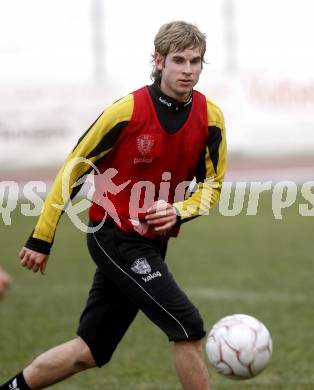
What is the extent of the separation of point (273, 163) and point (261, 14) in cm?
395

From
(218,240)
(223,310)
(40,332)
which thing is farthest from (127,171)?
(218,240)

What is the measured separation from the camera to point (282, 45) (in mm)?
20984

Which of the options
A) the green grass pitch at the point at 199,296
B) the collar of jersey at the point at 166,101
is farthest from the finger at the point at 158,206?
the green grass pitch at the point at 199,296

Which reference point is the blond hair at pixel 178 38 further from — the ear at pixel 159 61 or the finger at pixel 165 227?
the finger at pixel 165 227

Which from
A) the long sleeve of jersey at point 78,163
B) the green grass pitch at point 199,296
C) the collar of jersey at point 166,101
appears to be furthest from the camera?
the green grass pitch at point 199,296

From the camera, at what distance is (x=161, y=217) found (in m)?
4.84

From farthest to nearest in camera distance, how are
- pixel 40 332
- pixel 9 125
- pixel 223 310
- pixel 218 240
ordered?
1. pixel 9 125
2. pixel 218 240
3. pixel 223 310
4. pixel 40 332

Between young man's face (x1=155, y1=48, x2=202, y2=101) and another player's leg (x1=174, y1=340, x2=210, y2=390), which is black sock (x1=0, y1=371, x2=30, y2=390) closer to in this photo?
another player's leg (x1=174, y1=340, x2=210, y2=390)

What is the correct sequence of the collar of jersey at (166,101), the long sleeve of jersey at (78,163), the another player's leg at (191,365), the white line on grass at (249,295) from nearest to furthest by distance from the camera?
the another player's leg at (191,365)
the long sleeve of jersey at (78,163)
the collar of jersey at (166,101)
the white line on grass at (249,295)

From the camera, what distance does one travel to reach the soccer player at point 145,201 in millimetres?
4840

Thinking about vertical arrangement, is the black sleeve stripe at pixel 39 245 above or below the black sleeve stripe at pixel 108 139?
below

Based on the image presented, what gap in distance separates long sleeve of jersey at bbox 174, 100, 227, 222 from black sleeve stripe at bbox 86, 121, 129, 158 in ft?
1.52

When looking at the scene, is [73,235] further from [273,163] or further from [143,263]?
[143,263]

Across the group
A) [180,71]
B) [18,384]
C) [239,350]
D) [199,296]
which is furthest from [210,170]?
[199,296]
